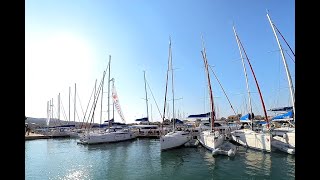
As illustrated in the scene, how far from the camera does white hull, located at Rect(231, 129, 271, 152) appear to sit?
26902 mm

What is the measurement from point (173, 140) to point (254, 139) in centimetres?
988

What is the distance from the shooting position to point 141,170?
20922 mm

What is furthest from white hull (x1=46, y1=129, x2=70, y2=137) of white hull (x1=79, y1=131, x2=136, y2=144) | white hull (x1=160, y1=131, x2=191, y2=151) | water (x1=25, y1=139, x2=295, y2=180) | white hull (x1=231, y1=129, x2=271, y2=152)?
white hull (x1=231, y1=129, x2=271, y2=152)

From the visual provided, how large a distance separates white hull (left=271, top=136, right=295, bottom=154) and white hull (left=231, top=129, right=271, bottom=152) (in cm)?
131

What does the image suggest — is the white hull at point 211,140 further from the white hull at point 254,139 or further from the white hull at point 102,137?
the white hull at point 102,137

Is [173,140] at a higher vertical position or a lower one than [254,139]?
lower

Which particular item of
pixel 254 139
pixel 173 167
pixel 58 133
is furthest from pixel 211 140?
pixel 58 133

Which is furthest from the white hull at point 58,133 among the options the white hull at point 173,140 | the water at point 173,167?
the white hull at point 173,140

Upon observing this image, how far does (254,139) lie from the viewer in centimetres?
2897

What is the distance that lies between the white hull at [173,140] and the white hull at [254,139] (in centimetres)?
708

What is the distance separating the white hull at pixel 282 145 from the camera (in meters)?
25.2

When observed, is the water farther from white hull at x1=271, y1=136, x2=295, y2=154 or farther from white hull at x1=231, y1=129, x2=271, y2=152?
white hull at x1=231, y1=129, x2=271, y2=152

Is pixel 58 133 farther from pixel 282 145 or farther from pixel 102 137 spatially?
pixel 282 145
